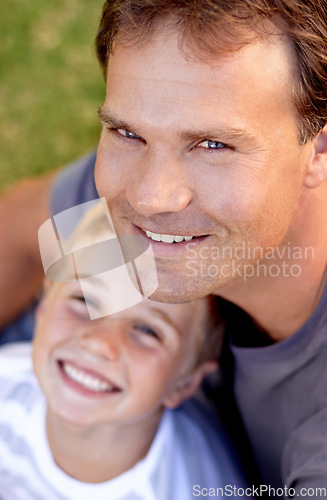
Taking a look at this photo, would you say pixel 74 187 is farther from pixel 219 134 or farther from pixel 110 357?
pixel 219 134

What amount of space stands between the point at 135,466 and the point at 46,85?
8.13 ft

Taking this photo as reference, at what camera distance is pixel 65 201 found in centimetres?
243

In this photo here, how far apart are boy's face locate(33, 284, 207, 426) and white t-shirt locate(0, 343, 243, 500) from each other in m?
0.22

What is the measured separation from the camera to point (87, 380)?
1949 millimetres

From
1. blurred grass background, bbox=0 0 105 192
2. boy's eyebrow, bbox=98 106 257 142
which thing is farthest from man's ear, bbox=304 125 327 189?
blurred grass background, bbox=0 0 105 192

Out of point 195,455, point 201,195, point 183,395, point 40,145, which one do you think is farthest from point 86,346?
point 40,145

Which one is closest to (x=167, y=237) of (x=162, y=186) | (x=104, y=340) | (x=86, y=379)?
(x=162, y=186)

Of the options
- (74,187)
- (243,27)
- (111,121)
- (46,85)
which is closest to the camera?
(243,27)

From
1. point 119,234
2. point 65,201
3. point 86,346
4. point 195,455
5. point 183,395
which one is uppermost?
point 119,234

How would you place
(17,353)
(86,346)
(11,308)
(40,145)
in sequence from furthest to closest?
(40,145) → (11,308) → (17,353) → (86,346)

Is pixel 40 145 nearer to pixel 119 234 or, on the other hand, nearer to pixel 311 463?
pixel 119 234

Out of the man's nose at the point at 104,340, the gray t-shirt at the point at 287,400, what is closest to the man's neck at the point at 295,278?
the gray t-shirt at the point at 287,400

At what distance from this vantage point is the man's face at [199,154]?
1.30 metres

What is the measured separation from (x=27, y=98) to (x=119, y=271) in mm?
2045
